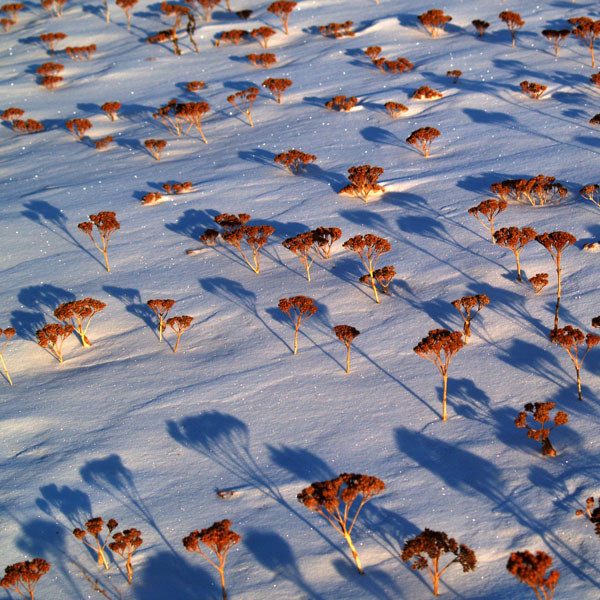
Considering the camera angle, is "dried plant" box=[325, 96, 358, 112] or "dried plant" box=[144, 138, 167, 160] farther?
"dried plant" box=[325, 96, 358, 112]

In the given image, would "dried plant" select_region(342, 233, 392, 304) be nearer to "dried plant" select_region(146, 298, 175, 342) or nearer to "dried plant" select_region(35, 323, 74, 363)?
"dried plant" select_region(146, 298, 175, 342)

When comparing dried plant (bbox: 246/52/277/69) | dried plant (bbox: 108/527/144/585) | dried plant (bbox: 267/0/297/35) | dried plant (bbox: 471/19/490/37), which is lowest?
dried plant (bbox: 108/527/144/585)

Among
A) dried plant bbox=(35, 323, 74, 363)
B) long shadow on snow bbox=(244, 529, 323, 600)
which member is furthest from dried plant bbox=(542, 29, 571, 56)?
long shadow on snow bbox=(244, 529, 323, 600)

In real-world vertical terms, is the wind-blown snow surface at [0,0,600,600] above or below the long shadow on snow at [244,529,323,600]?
above

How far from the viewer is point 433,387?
9.27m

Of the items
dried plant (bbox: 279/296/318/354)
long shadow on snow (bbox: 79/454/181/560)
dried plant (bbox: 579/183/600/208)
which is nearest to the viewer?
long shadow on snow (bbox: 79/454/181/560)

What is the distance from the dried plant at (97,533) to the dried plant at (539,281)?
7409 millimetres

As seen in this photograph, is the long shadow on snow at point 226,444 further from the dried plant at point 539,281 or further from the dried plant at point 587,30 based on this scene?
the dried plant at point 587,30

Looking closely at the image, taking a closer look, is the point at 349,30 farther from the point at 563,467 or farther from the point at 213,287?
the point at 563,467

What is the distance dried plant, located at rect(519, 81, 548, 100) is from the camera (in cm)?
1678

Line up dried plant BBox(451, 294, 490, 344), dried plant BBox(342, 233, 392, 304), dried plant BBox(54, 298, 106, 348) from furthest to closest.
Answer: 1. dried plant BBox(54, 298, 106, 348)
2. dried plant BBox(342, 233, 392, 304)
3. dried plant BBox(451, 294, 490, 344)

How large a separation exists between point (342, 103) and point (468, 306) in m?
10.5

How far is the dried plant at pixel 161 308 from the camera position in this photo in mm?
11000

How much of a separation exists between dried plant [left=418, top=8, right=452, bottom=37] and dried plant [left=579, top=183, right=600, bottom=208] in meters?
12.1
